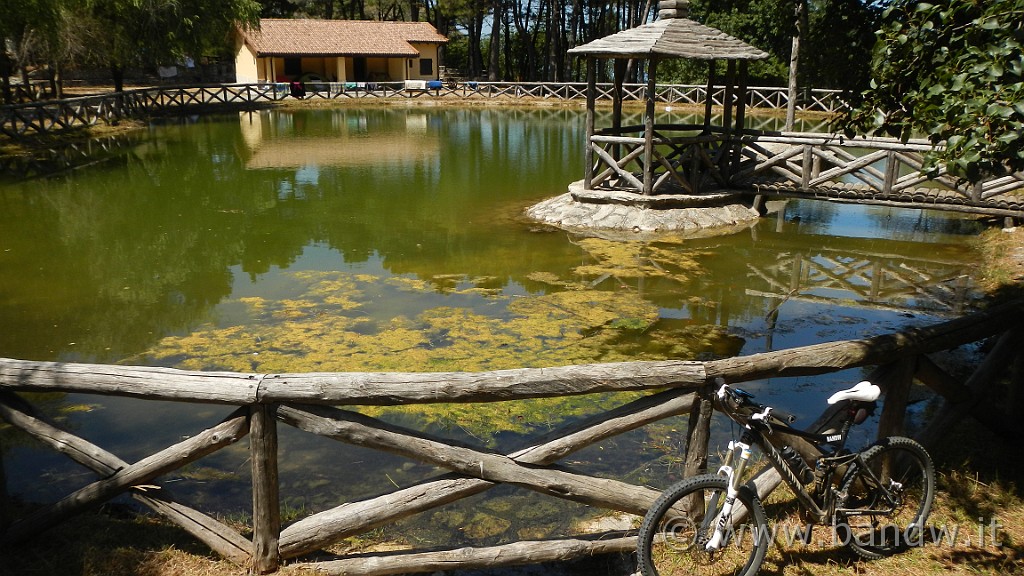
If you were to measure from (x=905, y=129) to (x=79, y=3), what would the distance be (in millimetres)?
29322

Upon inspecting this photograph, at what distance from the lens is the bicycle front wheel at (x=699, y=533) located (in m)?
3.54

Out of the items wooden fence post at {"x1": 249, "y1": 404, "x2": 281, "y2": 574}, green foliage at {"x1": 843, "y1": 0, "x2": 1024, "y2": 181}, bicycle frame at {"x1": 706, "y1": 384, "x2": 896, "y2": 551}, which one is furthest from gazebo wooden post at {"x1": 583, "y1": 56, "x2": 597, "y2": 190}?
wooden fence post at {"x1": 249, "y1": 404, "x2": 281, "y2": 574}

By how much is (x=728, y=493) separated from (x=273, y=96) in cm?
4059

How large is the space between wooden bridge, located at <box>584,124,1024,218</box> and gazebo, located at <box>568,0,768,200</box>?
0.08 ft

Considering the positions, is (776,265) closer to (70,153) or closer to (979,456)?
(979,456)

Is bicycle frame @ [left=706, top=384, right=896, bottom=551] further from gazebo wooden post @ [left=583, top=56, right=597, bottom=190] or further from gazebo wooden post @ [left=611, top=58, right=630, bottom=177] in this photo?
gazebo wooden post @ [left=611, top=58, right=630, bottom=177]

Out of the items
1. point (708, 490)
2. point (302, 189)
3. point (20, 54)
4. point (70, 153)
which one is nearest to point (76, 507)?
point (708, 490)

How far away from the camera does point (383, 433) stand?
369cm

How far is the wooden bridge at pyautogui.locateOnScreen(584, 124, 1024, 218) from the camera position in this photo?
41.5ft

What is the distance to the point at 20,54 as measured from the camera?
93.0 feet

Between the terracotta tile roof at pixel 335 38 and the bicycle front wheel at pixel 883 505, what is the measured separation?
44.9m

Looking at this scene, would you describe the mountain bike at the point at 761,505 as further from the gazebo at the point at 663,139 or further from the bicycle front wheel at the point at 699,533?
the gazebo at the point at 663,139

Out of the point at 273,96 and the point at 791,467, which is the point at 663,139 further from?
the point at 273,96

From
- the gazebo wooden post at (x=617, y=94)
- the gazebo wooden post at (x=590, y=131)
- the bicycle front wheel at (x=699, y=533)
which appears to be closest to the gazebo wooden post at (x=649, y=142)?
the gazebo wooden post at (x=617, y=94)
